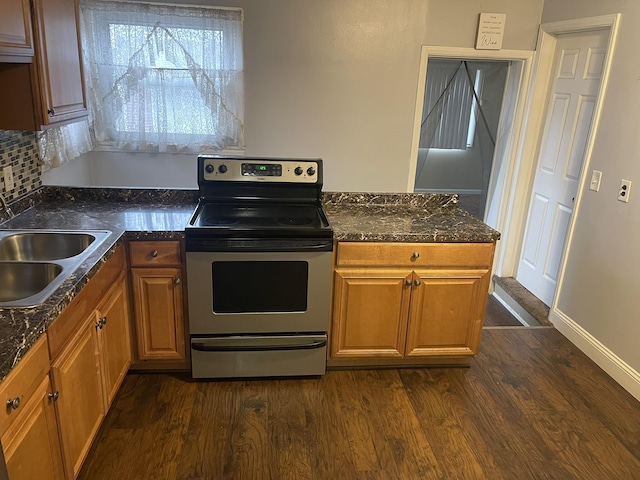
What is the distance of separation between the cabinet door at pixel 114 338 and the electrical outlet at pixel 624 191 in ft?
9.00

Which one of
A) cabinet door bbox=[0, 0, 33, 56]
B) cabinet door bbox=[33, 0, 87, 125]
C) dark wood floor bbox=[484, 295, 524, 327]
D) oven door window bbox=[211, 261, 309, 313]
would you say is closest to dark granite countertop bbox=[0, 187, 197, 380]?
oven door window bbox=[211, 261, 309, 313]

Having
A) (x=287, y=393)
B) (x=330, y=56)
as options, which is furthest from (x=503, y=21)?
(x=287, y=393)

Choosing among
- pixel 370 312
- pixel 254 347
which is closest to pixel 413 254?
pixel 370 312

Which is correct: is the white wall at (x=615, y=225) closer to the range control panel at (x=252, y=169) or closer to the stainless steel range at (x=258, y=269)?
the stainless steel range at (x=258, y=269)

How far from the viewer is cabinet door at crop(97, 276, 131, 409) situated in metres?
2.12

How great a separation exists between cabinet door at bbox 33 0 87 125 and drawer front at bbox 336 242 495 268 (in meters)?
1.46

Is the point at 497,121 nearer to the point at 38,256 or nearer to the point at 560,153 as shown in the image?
the point at 560,153

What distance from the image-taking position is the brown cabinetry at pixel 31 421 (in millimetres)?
1321

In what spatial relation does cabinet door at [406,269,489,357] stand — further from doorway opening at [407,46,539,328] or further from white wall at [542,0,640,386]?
doorway opening at [407,46,539,328]

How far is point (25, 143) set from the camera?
2623mm

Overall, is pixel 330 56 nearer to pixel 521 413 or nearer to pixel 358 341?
pixel 358 341

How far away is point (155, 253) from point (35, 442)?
3.58 feet

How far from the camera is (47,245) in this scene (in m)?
2.24

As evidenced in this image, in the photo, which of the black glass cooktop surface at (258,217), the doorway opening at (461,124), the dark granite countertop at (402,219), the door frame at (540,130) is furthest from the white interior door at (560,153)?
the black glass cooktop surface at (258,217)
